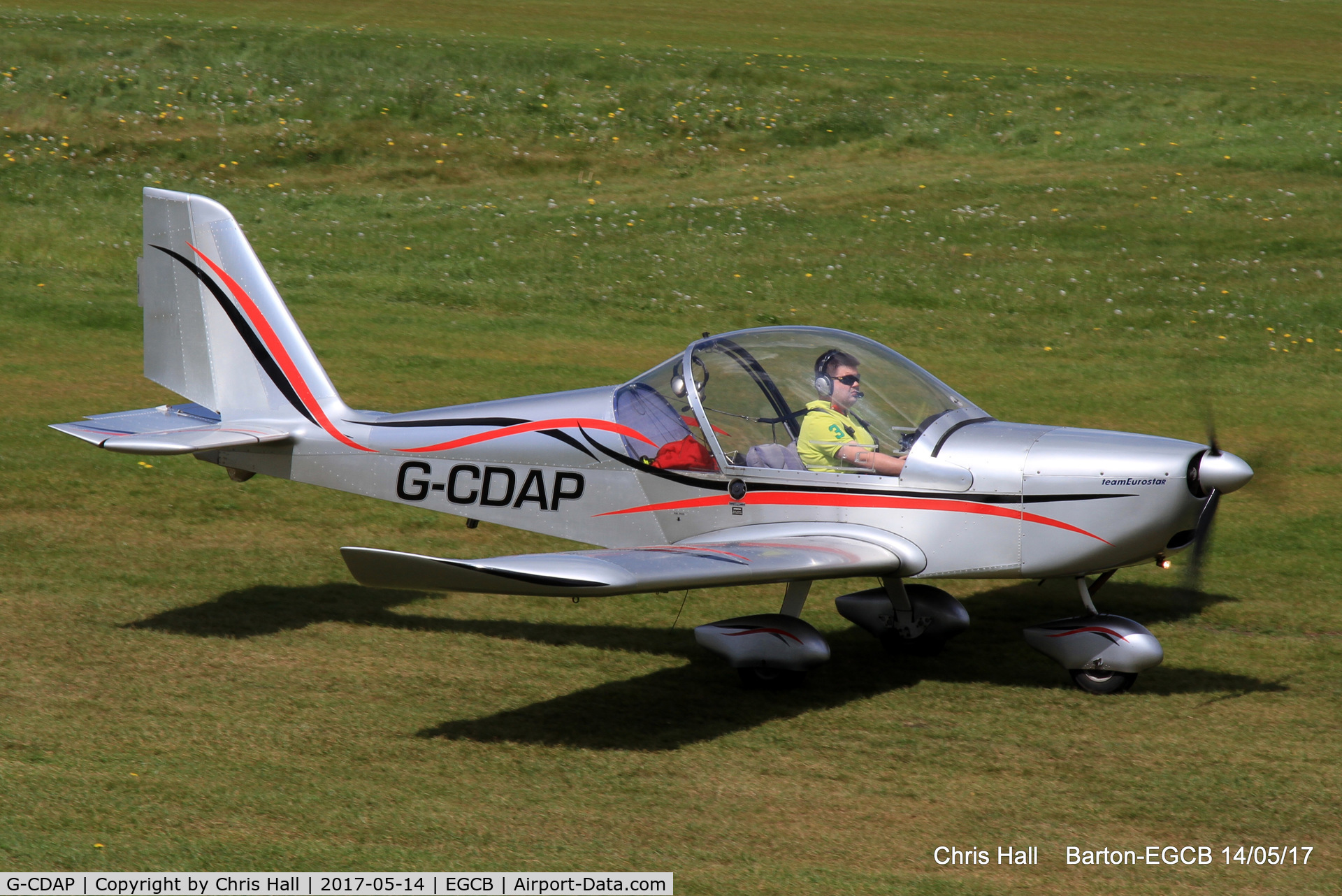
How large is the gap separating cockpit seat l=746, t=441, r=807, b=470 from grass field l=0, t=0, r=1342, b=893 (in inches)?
52.5

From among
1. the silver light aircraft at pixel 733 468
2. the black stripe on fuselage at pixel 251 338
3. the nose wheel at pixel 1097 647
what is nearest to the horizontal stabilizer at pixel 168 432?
the silver light aircraft at pixel 733 468

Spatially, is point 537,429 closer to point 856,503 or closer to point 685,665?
point 685,665

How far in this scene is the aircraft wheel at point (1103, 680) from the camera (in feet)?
24.5

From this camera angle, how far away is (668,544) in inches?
315

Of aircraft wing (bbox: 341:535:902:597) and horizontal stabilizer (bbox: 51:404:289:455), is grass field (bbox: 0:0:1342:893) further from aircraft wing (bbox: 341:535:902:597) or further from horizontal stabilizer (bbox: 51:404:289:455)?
horizontal stabilizer (bbox: 51:404:289:455)

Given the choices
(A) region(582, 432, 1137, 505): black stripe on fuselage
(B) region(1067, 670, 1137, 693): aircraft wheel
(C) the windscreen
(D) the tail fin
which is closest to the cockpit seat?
(C) the windscreen

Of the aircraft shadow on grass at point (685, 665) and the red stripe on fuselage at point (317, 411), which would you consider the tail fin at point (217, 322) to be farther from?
the aircraft shadow on grass at point (685, 665)

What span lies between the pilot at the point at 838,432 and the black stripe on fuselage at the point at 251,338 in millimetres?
3391

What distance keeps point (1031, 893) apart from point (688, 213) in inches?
734

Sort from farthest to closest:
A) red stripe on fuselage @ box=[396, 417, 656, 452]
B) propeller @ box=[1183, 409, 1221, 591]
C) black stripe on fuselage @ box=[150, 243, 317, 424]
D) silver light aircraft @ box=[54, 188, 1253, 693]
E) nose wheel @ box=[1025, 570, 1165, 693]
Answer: black stripe on fuselage @ box=[150, 243, 317, 424] < red stripe on fuselage @ box=[396, 417, 656, 452] < nose wheel @ box=[1025, 570, 1165, 693] < silver light aircraft @ box=[54, 188, 1253, 693] < propeller @ box=[1183, 409, 1221, 591]

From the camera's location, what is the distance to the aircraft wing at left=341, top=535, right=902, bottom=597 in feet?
19.8

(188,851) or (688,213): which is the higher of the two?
(688,213)

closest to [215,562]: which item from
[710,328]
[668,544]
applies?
[668,544]

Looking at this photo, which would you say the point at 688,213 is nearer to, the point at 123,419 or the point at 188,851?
the point at 123,419
